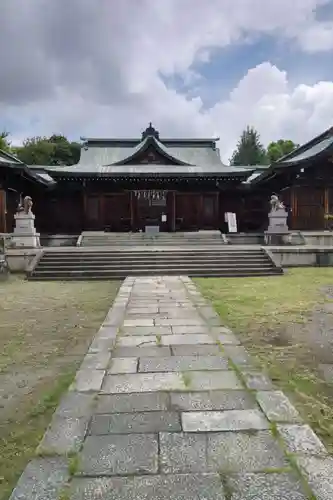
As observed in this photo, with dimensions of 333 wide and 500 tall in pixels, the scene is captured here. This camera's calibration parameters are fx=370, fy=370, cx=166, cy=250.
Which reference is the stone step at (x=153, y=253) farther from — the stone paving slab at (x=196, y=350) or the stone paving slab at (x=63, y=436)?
the stone paving slab at (x=63, y=436)

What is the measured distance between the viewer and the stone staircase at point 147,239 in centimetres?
1883

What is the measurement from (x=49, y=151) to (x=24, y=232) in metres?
38.4

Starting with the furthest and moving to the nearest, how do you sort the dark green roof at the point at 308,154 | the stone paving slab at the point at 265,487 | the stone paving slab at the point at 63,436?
the dark green roof at the point at 308,154 → the stone paving slab at the point at 63,436 → the stone paving slab at the point at 265,487

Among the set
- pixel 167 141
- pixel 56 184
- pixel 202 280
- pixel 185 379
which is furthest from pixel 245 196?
pixel 185 379

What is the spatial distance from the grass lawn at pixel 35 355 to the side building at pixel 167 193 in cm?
1275

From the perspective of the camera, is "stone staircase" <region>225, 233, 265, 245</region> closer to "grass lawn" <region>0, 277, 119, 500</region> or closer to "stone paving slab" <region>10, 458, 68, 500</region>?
"grass lawn" <region>0, 277, 119, 500</region>

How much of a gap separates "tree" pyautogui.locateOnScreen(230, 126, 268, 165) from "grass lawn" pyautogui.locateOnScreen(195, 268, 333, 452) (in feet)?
181

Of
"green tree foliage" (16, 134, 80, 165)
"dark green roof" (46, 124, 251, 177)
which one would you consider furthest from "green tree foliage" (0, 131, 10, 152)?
"dark green roof" (46, 124, 251, 177)

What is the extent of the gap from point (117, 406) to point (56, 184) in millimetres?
21073

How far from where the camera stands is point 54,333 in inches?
218

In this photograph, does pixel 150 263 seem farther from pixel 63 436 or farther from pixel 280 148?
pixel 280 148

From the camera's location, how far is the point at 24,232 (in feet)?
51.9

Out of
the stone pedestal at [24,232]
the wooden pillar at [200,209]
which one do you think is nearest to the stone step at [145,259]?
the stone pedestal at [24,232]

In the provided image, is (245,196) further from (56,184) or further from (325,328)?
(325,328)
